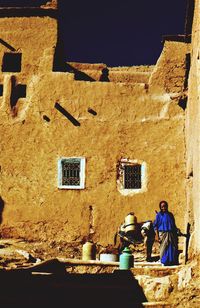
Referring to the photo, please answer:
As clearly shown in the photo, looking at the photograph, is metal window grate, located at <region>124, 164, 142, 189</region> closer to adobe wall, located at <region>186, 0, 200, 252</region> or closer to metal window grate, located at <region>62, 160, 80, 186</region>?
metal window grate, located at <region>62, 160, 80, 186</region>

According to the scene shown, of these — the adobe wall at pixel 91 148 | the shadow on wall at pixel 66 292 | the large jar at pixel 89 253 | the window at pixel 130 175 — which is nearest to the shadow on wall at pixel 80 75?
the adobe wall at pixel 91 148

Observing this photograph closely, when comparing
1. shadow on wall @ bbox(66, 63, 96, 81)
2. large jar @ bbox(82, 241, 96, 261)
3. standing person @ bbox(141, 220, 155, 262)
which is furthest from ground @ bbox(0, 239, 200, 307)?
shadow on wall @ bbox(66, 63, 96, 81)

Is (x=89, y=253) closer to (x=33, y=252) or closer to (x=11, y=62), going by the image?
(x=33, y=252)

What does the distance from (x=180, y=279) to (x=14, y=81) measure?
11.0 meters

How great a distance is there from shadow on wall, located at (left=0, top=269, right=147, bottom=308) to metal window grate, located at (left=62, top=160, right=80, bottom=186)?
7106mm

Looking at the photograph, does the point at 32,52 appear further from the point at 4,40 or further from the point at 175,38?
the point at 175,38

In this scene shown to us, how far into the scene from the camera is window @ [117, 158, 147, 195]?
559 inches

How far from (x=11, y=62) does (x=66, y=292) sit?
Answer: 11.4 m

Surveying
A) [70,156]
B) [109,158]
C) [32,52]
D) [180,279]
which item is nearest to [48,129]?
[70,156]

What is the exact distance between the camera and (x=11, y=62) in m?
17.0

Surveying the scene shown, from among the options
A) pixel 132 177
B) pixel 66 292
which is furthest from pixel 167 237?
pixel 132 177

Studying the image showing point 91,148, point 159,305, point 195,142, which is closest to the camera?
point 159,305

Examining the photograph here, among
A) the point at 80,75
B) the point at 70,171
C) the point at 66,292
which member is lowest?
the point at 66,292

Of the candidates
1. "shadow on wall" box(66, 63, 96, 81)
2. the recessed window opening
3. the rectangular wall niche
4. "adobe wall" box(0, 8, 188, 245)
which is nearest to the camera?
"adobe wall" box(0, 8, 188, 245)
